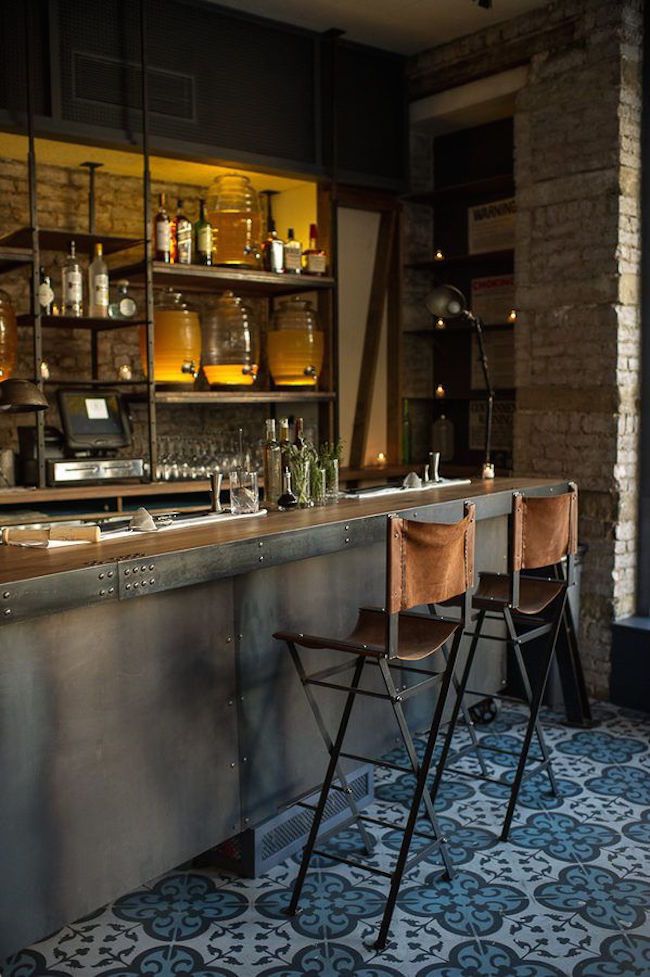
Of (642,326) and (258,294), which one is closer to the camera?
(642,326)

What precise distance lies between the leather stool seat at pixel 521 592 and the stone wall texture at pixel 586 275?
1.25 m

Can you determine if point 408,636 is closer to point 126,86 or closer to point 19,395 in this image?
point 19,395

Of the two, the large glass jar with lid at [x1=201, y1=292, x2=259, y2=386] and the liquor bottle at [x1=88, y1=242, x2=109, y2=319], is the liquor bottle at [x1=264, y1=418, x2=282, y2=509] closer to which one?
the liquor bottle at [x1=88, y1=242, x2=109, y2=319]

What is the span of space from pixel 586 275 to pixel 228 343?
6.71 ft

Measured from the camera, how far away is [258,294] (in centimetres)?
628

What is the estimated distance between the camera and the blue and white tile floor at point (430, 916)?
281 centimetres

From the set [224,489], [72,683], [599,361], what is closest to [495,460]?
[599,361]

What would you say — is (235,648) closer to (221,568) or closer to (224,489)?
(221,568)

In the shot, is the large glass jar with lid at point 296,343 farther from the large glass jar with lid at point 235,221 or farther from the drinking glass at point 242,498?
the drinking glass at point 242,498

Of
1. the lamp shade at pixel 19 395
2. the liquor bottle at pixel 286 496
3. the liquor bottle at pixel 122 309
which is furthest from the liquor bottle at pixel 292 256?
the lamp shade at pixel 19 395

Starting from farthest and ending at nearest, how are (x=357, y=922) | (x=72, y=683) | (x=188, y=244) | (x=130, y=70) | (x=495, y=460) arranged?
(x=495, y=460) < (x=188, y=244) < (x=130, y=70) < (x=357, y=922) < (x=72, y=683)

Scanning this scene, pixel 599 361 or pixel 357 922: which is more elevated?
pixel 599 361

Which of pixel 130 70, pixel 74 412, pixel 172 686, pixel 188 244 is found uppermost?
pixel 130 70

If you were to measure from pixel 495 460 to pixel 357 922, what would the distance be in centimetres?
359
